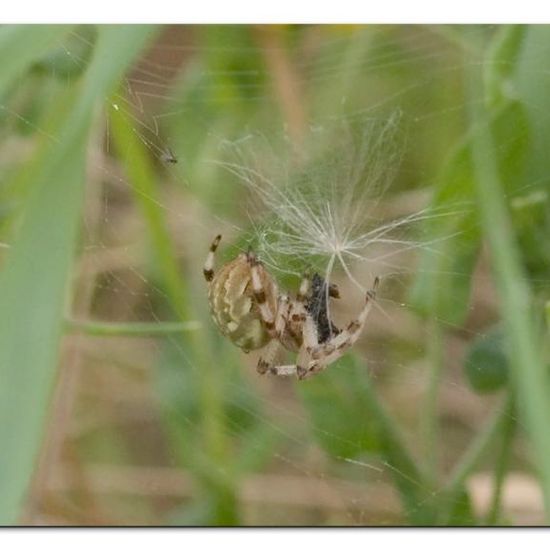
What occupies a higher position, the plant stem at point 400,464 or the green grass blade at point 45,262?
the green grass blade at point 45,262

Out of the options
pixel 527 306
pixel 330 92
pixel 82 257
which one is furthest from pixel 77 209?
pixel 527 306

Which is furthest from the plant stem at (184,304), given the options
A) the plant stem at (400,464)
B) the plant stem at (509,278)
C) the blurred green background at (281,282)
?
the plant stem at (509,278)

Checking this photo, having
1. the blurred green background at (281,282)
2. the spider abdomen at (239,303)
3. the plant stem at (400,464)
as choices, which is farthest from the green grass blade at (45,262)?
the plant stem at (400,464)
